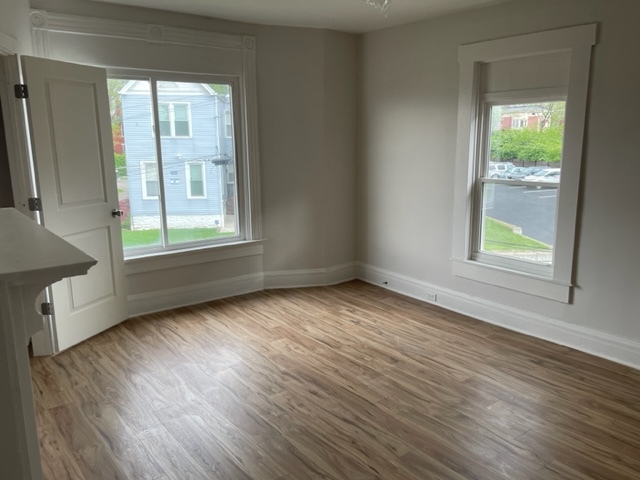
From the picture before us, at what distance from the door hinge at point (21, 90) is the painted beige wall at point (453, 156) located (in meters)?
3.05

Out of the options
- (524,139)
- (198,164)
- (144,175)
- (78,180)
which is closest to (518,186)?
(524,139)

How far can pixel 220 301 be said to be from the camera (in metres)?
4.87

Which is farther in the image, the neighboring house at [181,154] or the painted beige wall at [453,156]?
the neighboring house at [181,154]

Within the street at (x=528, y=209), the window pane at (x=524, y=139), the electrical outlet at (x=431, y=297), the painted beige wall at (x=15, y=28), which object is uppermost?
the painted beige wall at (x=15, y=28)

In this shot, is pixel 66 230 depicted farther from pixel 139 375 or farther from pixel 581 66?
pixel 581 66

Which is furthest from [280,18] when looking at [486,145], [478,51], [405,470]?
[405,470]

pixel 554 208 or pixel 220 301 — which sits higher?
pixel 554 208

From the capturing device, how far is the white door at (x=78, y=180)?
3.48 meters

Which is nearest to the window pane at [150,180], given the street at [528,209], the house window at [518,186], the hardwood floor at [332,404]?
the hardwood floor at [332,404]

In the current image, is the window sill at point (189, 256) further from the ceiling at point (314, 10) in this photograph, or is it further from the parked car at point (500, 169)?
the parked car at point (500, 169)

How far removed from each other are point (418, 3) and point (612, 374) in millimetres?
3002

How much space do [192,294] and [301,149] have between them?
1.77 m

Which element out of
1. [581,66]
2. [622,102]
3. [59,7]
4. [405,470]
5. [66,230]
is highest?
[59,7]

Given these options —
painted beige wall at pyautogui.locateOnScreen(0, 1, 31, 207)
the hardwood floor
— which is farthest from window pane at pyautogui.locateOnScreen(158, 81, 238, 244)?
painted beige wall at pyautogui.locateOnScreen(0, 1, 31, 207)
